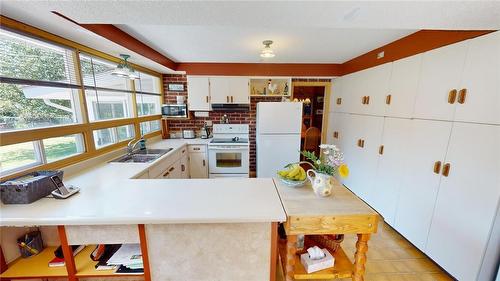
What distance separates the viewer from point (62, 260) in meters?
1.19

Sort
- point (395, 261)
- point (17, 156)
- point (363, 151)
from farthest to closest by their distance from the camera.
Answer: point (363, 151) → point (395, 261) → point (17, 156)

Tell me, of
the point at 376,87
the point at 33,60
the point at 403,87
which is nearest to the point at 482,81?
the point at 403,87

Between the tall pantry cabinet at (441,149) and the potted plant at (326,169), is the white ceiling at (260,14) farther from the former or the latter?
the potted plant at (326,169)

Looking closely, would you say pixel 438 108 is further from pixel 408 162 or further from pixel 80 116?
pixel 80 116

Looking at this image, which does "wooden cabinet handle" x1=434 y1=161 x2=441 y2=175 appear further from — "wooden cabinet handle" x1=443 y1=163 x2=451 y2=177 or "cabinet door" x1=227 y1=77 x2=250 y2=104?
"cabinet door" x1=227 y1=77 x2=250 y2=104

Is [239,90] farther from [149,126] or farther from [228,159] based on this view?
[149,126]

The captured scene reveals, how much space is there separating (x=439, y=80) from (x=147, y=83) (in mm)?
3972

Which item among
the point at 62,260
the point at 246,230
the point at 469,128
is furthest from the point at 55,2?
the point at 469,128

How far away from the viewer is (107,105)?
227 centimetres

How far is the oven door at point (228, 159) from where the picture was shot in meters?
3.31

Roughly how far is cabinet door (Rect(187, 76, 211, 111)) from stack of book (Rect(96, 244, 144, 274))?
2637 mm

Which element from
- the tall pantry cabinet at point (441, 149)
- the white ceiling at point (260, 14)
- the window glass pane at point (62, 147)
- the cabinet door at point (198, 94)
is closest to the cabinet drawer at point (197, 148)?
the cabinet door at point (198, 94)

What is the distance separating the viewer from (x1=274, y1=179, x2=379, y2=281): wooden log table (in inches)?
43.7

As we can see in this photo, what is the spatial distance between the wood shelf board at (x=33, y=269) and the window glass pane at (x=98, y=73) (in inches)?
62.1
